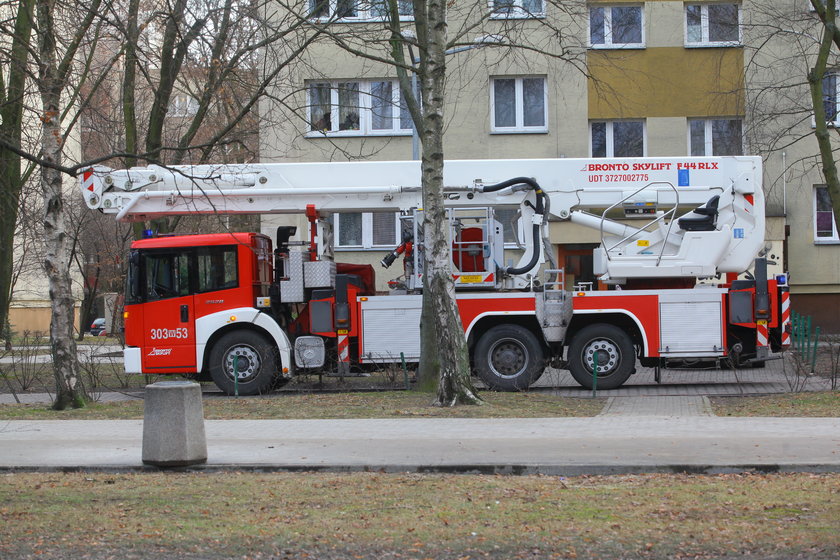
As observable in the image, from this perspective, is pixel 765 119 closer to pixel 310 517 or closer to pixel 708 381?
pixel 708 381

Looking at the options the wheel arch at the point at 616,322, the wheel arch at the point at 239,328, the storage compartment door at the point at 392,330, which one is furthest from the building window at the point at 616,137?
the wheel arch at the point at 239,328

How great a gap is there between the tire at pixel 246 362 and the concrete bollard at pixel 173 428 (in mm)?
7716

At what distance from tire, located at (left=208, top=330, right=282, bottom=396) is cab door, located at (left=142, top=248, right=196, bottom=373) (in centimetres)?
45

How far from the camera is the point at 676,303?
1778 cm

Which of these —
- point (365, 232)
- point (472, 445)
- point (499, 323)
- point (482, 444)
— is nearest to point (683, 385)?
point (499, 323)

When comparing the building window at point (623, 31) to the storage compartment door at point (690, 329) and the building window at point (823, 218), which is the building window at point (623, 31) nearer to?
the building window at point (823, 218)

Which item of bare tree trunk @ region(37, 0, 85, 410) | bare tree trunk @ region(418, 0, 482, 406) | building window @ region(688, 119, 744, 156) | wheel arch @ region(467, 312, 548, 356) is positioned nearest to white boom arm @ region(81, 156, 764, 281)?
wheel arch @ region(467, 312, 548, 356)

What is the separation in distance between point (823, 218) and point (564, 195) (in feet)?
45.2

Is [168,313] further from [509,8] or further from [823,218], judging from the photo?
[823,218]

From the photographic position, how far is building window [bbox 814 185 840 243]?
96.5ft

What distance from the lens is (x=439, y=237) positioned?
14.7m

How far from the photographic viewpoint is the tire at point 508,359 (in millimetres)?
17766

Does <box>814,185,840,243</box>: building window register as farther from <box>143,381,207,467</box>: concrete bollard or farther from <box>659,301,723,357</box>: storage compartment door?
<box>143,381,207,467</box>: concrete bollard

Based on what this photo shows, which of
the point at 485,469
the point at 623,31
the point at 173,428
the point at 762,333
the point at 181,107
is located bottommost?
the point at 485,469
